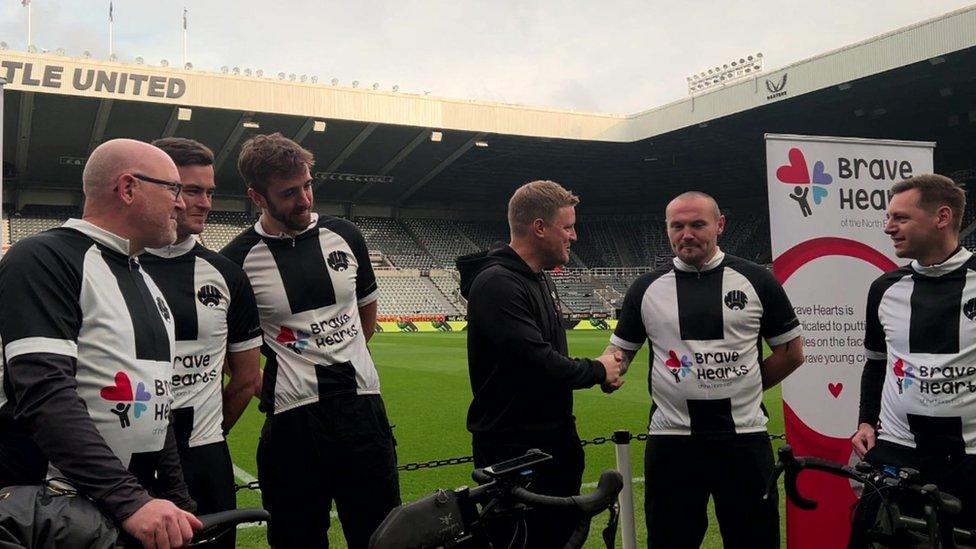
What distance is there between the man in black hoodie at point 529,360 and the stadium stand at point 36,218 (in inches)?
1406

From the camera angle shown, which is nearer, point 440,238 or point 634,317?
point 634,317

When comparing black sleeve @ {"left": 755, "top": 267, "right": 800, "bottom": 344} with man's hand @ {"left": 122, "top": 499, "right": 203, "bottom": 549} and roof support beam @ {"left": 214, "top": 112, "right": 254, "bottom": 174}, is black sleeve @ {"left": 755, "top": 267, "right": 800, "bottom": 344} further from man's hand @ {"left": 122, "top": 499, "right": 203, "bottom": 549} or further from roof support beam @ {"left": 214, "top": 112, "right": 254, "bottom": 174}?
roof support beam @ {"left": 214, "top": 112, "right": 254, "bottom": 174}

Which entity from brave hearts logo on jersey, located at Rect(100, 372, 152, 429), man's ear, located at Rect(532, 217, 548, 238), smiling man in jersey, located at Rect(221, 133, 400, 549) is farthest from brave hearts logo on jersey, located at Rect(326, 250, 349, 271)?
brave hearts logo on jersey, located at Rect(100, 372, 152, 429)

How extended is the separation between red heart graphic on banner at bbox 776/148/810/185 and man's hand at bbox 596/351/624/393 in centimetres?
191

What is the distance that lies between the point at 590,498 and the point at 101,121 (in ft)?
102

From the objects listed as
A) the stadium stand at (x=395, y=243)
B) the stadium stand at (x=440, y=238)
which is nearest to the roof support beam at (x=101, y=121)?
the stadium stand at (x=395, y=243)

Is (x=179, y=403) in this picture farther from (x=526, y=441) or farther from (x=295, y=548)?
(x=526, y=441)

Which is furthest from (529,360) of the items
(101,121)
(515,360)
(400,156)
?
(400,156)

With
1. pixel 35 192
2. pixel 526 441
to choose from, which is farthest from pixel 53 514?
pixel 35 192

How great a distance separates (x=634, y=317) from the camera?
360cm

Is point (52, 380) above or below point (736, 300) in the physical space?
below

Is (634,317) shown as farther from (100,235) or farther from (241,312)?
(100,235)

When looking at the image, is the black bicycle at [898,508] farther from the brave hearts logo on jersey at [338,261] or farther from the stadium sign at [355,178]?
the stadium sign at [355,178]

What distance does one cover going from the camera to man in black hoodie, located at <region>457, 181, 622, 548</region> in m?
2.79
